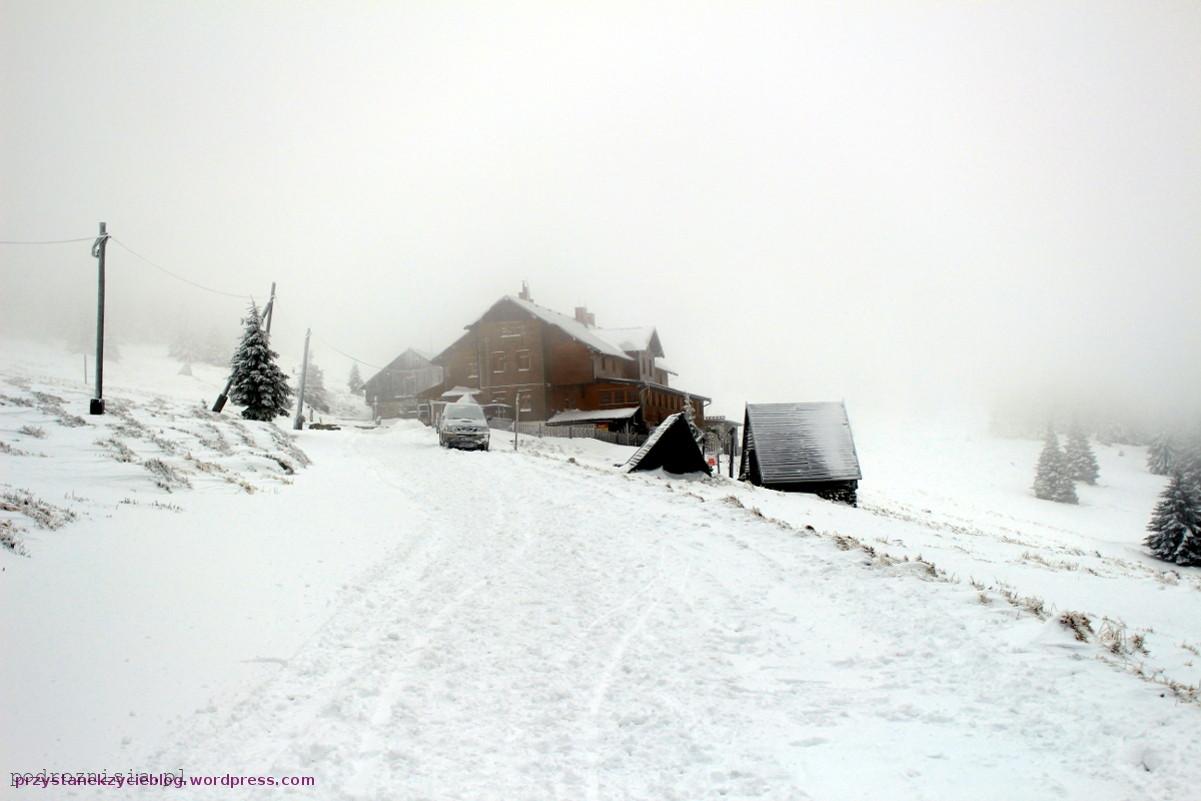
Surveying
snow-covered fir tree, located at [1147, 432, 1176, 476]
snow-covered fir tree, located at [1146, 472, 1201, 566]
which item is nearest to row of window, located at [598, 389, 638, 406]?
snow-covered fir tree, located at [1147, 432, 1176, 476]

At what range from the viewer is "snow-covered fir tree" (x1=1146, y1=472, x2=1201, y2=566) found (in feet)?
71.4

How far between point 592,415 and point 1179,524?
36703 mm

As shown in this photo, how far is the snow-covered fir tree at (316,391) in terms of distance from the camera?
71.3 metres

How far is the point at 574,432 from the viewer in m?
47.2

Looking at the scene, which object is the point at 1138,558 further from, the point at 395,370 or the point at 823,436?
the point at 395,370

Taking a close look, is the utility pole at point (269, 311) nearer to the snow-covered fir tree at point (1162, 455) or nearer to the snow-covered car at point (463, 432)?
the snow-covered car at point (463, 432)

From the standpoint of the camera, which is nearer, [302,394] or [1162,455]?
[1162,455]

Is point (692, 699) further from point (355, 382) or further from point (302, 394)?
point (355, 382)

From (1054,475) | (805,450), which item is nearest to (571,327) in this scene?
(805,450)

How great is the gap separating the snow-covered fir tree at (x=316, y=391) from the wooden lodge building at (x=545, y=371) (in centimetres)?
2040

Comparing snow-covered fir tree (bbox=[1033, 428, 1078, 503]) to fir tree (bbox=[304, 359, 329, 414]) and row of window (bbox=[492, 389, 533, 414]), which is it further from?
fir tree (bbox=[304, 359, 329, 414])

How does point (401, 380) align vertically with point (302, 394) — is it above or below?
above

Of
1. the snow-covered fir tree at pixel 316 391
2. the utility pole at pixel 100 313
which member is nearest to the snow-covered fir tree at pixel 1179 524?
the utility pole at pixel 100 313

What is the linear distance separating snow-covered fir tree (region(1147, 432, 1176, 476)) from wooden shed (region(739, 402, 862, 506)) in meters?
10.5
